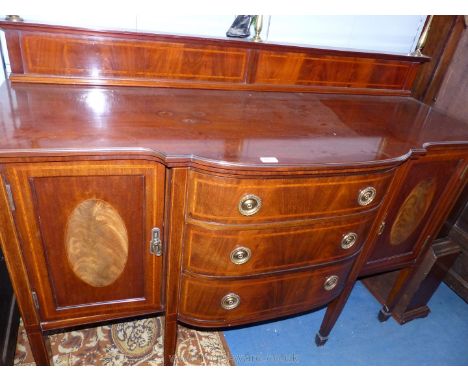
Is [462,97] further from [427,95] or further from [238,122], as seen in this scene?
[238,122]

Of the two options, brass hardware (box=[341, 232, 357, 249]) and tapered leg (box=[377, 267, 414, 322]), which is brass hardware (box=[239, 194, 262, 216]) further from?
tapered leg (box=[377, 267, 414, 322])

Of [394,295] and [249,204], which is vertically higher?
[249,204]

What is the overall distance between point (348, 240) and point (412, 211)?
44 cm

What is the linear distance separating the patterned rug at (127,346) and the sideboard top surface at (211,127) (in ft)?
3.65

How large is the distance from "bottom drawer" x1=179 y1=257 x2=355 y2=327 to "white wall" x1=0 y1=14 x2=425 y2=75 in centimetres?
100

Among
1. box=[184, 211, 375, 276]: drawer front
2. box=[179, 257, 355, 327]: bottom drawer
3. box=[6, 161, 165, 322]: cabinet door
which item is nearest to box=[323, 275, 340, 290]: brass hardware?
box=[179, 257, 355, 327]: bottom drawer

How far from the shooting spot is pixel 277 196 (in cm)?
104

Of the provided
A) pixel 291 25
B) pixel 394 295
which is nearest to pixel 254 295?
pixel 394 295

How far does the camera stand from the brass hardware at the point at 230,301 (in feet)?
4.09

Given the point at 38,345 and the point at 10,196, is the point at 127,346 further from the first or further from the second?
the point at 10,196

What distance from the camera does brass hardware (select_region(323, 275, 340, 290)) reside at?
139 cm

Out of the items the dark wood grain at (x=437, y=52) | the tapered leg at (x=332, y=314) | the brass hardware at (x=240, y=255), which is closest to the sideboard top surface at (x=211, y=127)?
the brass hardware at (x=240, y=255)

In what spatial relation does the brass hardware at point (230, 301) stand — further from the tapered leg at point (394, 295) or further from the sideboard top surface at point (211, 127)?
the tapered leg at point (394, 295)

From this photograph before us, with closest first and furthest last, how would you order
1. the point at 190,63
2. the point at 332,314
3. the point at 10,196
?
the point at 10,196
the point at 190,63
the point at 332,314
